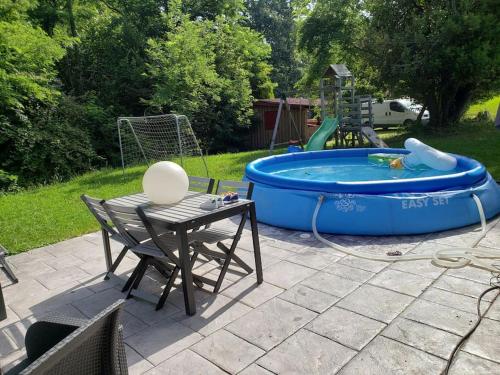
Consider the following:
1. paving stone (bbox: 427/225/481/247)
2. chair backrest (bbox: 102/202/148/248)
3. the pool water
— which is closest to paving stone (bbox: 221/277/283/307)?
chair backrest (bbox: 102/202/148/248)

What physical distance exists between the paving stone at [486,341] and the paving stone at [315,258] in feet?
5.04

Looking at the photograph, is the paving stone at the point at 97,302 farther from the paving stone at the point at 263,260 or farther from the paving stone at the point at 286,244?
the paving stone at the point at 286,244

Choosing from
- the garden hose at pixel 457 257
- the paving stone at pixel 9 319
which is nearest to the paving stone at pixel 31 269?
the paving stone at pixel 9 319

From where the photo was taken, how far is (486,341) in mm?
2559

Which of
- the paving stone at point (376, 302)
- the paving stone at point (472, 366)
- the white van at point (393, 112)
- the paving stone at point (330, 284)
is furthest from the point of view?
the white van at point (393, 112)

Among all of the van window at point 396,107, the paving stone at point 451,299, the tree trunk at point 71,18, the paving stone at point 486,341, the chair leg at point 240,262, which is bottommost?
the paving stone at point 451,299

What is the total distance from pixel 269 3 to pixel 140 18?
24.9m

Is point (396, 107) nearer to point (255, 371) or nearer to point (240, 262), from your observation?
point (240, 262)

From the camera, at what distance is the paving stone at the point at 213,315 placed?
299 cm

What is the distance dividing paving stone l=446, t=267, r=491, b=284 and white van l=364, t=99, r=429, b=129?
704 inches

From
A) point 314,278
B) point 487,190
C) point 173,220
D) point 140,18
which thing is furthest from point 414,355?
point 140,18

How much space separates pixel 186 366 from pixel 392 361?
1.32 metres

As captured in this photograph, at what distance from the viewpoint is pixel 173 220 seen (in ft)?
10.1

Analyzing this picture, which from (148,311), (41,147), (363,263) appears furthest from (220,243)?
(41,147)
